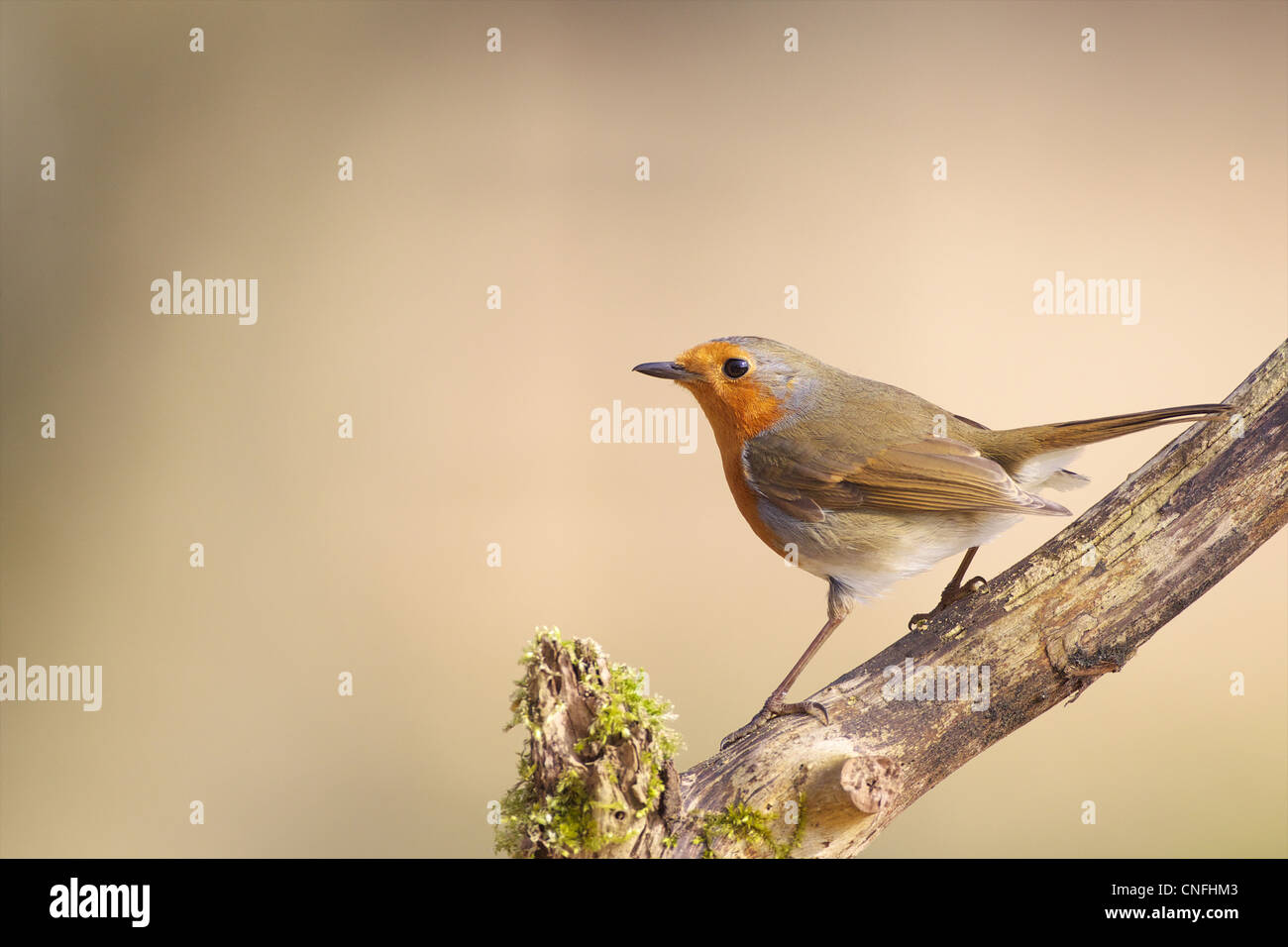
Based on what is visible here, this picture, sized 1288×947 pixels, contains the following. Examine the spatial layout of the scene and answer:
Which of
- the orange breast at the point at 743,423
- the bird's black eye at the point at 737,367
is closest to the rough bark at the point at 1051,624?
the orange breast at the point at 743,423

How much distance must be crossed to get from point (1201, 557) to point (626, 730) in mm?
1402

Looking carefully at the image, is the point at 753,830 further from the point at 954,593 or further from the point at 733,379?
the point at 733,379

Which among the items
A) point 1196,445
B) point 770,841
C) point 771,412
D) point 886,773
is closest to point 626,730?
point 770,841

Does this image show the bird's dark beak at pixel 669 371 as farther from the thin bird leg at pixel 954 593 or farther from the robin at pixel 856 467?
the thin bird leg at pixel 954 593

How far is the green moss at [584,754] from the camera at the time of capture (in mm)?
1851

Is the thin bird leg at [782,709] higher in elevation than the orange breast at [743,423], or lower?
lower

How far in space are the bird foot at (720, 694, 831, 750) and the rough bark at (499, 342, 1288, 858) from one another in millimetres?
24

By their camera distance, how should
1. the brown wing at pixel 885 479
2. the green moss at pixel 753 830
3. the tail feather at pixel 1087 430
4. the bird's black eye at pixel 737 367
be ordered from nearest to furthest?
the green moss at pixel 753 830, the tail feather at pixel 1087 430, the brown wing at pixel 885 479, the bird's black eye at pixel 737 367

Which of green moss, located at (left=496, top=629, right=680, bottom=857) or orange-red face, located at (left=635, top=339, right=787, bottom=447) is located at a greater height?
orange-red face, located at (left=635, top=339, right=787, bottom=447)

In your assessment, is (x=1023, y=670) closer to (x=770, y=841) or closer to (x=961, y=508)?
(x=961, y=508)

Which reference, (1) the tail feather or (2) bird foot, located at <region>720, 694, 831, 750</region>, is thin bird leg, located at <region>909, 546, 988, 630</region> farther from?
(2) bird foot, located at <region>720, 694, 831, 750</region>

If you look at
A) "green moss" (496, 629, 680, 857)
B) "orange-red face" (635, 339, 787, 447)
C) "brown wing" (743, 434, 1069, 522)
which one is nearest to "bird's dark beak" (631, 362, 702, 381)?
"orange-red face" (635, 339, 787, 447)

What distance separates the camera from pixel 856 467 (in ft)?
8.09

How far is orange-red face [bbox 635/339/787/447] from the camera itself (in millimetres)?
2590
